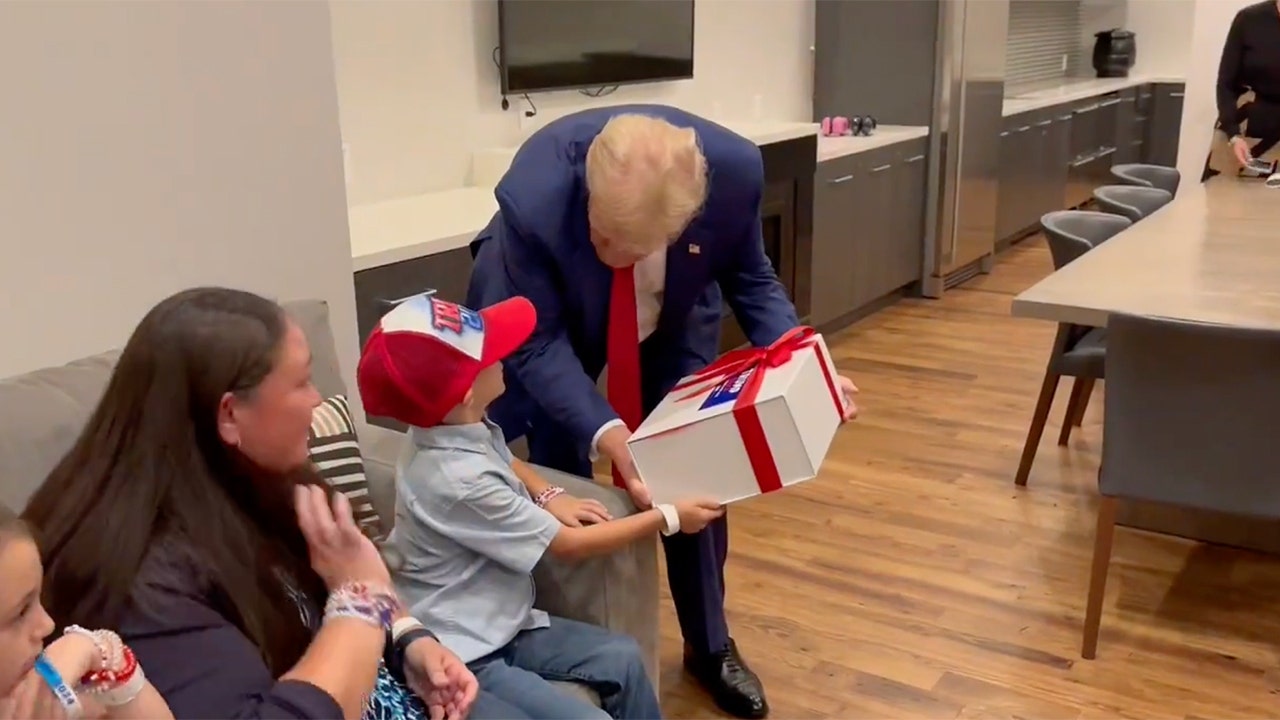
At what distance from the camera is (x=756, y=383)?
1823 mm

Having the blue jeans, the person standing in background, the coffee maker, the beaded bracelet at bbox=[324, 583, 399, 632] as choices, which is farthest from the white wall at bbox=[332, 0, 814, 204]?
the coffee maker

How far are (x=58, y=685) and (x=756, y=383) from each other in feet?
3.52

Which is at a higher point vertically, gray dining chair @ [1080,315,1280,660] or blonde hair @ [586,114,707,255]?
blonde hair @ [586,114,707,255]

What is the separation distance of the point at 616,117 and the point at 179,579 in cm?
112

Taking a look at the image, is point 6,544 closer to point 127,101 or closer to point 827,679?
point 127,101

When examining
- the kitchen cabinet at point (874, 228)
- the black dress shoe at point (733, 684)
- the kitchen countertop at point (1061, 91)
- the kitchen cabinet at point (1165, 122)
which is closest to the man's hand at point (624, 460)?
the black dress shoe at point (733, 684)

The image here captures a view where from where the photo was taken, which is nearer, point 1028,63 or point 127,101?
point 127,101

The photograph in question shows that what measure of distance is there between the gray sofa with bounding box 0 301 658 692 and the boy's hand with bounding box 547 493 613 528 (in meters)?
0.05

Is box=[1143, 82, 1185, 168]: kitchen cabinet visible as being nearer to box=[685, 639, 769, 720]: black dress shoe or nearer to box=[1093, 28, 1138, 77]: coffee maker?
box=[1093, 28, 1138, 77]: coffee maker

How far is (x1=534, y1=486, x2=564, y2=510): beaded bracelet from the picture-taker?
1837mm

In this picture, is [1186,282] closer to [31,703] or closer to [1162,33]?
[31,703]

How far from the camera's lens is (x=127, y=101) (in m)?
2.02

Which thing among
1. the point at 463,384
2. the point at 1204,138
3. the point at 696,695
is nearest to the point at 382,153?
the point at 696,695

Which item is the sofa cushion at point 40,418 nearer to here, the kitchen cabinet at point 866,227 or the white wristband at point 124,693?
the white wristband at point 124,693
